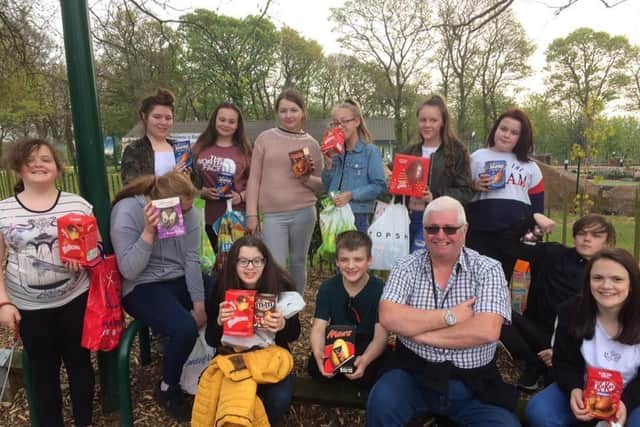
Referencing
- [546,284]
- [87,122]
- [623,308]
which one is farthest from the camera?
[546,284]

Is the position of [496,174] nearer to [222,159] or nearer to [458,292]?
[458,292]

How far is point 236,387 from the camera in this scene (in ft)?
7.91

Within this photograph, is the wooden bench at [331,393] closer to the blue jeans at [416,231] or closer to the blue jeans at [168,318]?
the blue jeans at [168,318]

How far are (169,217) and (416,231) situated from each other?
6.16 ft

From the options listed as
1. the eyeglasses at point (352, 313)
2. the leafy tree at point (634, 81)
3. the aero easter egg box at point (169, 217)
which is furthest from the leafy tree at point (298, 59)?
the eyeglasses at point (352, 313)

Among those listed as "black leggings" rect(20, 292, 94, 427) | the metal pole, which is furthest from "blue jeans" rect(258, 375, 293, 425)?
the metal pole

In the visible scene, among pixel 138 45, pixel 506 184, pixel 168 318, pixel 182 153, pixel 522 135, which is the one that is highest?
pixel 138 45

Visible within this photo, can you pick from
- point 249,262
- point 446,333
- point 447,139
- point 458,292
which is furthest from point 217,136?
point 446,333

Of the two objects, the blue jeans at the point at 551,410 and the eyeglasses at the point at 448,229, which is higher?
the eyeglasses at the point at 448,229

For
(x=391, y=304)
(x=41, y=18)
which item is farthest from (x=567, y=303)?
(x=41, y=18)

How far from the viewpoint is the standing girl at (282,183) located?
11.9 feet

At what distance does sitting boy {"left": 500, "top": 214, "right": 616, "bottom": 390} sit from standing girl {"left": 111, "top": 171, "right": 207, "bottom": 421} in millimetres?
2228

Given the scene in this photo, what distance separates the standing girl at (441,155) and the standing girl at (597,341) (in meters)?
1.12

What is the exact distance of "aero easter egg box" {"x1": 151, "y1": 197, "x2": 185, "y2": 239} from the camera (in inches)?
104
